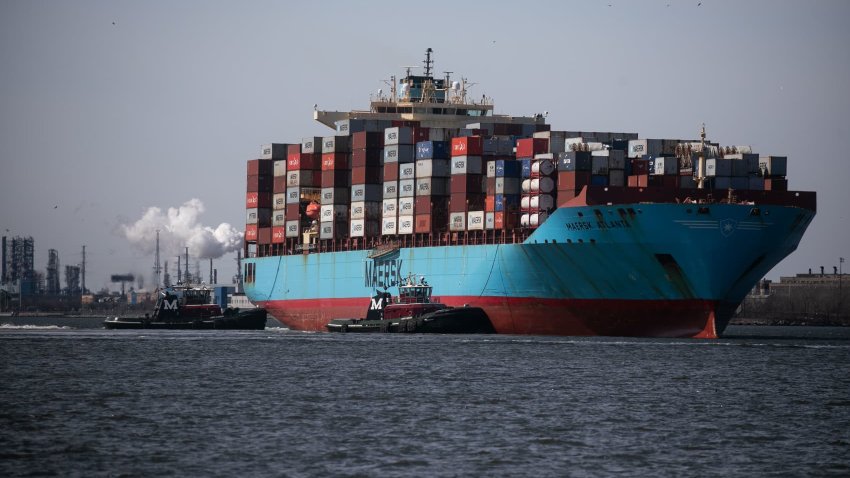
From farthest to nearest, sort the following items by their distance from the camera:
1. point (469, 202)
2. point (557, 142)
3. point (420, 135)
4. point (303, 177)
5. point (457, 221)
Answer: point (303, 177)
point (420, 135)
point (457, 221)
point (469, 202)
point (557, 142)

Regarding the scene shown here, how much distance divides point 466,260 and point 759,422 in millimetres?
46137

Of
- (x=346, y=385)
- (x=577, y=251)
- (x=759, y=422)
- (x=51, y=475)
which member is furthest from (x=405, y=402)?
(x=577, y=251)

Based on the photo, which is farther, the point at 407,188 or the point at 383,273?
the point at 383,273

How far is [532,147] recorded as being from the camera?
83.8 metres

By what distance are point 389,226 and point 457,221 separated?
8.14 metres

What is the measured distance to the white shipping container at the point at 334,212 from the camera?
99188mm

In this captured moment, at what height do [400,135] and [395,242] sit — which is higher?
[400,135]

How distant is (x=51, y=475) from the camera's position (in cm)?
3148

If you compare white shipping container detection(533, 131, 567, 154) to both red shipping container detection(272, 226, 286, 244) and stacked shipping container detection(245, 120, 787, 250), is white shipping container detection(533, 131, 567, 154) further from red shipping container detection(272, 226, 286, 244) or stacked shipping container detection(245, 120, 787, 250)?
red shipping container detection(272, 226, 286, 244)

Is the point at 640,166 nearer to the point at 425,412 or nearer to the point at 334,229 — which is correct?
the point at 334,229

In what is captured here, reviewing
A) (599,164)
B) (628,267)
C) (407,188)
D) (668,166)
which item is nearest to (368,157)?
(407,188)

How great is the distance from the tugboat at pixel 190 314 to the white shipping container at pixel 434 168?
58.7ft

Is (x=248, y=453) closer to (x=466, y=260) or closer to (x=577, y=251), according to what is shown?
(x=577, y=251)

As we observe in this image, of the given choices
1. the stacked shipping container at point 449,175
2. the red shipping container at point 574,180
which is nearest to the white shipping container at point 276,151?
the stacked shipping container at point 449,175
